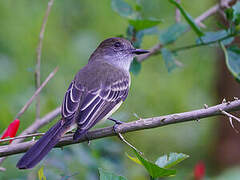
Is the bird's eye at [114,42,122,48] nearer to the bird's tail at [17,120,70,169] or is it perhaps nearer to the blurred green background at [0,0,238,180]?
the blurred green background at [0,0,238,180]

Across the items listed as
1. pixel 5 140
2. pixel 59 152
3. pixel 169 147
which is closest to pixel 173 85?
pixel 169 147

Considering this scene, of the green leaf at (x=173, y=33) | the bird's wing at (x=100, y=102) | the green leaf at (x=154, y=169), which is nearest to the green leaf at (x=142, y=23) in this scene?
the green leaf at (x=173, y=33)

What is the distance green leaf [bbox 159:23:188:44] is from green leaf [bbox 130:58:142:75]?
0.39m

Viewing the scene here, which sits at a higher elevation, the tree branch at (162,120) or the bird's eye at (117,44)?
the bird's eye at (117,44)

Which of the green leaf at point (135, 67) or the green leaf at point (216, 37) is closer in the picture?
the green leaf at point (216, 37)

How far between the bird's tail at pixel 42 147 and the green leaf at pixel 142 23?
141 cm

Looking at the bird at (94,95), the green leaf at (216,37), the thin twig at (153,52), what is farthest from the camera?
the thin twig at (153,52)

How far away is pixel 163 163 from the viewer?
2947mm

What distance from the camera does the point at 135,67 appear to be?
4.94 m

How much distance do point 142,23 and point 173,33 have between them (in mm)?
414

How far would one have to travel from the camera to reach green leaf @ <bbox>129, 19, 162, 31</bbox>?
4508mm

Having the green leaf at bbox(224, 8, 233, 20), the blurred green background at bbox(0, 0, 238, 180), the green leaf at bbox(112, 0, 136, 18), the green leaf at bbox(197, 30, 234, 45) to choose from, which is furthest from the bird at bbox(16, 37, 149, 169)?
the green leaf at bbox(224, 8, 233, 20)

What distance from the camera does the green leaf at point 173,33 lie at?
4766mm

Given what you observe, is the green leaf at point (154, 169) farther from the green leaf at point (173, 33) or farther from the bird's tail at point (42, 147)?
the green leaf at point (173, 33)
